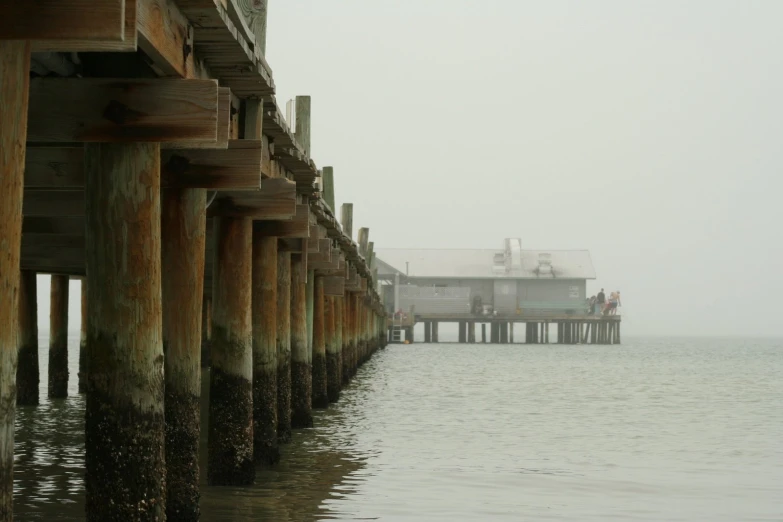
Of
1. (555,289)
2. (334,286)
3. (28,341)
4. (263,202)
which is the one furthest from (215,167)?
(555,289)

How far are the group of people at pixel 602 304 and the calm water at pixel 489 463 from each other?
6645cm

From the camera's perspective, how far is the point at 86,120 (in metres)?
6.91

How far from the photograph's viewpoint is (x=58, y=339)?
23812 millimetres

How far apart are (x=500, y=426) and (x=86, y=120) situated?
558 inches

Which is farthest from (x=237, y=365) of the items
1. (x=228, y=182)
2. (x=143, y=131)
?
(x=143, y=131)

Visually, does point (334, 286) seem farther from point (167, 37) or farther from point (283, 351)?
point (167, 37)

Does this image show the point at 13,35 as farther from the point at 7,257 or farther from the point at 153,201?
the point at 153,201

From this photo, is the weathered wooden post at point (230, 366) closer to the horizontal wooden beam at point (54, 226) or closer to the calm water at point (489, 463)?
the calm water at point (489, 463)

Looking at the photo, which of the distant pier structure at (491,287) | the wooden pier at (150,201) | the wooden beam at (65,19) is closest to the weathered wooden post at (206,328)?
the wooden pier at (150,201)

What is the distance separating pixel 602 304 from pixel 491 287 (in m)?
10.0

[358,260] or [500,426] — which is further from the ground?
[358,260]

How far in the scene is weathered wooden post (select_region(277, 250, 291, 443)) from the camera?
47.9ft

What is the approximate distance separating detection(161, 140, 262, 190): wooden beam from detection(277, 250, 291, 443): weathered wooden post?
6167 millimetres

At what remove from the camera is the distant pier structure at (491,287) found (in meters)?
89.0
